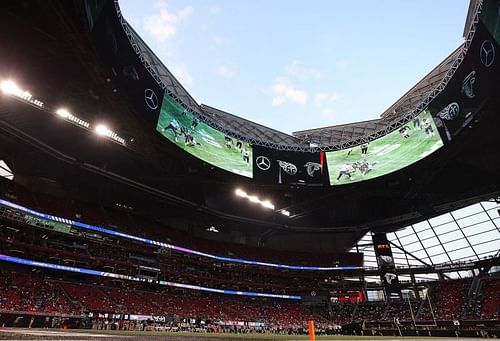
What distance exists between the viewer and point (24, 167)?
40.7 meters

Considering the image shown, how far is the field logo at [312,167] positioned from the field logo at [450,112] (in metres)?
16.6

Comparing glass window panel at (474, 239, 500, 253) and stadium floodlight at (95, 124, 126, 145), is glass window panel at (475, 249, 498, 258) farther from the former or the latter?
stadium floodlight at (95, 124, 126, 145)

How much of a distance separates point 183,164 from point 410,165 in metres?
29.6

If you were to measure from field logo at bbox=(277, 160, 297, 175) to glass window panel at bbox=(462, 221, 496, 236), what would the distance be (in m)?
30.3

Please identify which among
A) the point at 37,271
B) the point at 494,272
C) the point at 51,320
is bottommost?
the point at 51,320

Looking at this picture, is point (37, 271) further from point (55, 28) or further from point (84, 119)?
point (55, 28)

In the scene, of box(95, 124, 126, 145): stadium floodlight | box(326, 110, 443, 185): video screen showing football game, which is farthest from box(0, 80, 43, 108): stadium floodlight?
box(326, 110, 443, 185): video screen showing football game

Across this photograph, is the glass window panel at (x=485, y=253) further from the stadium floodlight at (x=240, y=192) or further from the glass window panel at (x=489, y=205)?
the stadium floodlight at (x=240, y=192)

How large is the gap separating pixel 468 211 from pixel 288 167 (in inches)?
1193

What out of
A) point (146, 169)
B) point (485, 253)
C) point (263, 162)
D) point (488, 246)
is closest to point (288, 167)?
point (263, 162)

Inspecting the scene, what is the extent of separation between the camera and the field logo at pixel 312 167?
146ft

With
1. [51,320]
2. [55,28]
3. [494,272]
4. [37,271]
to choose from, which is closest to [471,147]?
[494,272]

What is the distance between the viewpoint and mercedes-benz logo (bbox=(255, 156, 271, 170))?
43.5 m

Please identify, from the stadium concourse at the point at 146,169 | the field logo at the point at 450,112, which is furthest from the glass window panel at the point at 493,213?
the field logo at the point at 450,112
